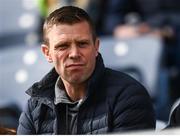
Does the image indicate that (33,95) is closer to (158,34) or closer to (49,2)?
(49,2)

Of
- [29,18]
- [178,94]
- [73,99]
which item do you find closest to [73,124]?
[73,99]

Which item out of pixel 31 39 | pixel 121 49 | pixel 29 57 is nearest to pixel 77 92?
pixel 29 57

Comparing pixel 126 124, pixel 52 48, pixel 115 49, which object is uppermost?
pixel 115 49

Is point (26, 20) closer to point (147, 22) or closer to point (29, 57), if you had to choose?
point (147, 22)

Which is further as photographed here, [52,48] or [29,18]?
[29,18]

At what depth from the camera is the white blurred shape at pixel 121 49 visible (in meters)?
5.56

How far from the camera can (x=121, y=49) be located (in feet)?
18.3

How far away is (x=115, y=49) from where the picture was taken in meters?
5.55

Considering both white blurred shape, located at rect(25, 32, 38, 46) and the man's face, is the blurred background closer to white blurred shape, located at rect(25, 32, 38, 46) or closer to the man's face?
white blurred shape, located at rect(25, 32, 38, 46)

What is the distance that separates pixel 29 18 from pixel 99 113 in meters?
4.56

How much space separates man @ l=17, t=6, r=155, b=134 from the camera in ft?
6.90

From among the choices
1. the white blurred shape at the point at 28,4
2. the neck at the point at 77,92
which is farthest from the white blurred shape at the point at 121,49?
the neck at the point at 77,92

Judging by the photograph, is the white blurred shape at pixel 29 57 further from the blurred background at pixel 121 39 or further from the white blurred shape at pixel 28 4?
the white blurred shape at pixel 28 4

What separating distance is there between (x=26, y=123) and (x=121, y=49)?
341 centimetres
